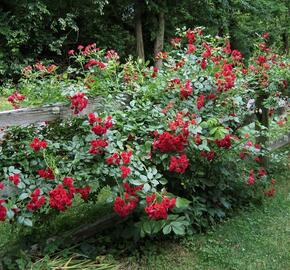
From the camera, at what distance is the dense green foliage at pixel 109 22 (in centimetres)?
1348

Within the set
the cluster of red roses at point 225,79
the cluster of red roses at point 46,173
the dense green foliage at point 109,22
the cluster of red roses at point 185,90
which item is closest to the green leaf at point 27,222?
the cluster of red roses at point 46,173

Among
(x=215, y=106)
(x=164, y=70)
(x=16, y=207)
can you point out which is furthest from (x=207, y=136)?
(x=16, y=207)

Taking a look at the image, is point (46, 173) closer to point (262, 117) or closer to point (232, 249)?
point (232, 249)

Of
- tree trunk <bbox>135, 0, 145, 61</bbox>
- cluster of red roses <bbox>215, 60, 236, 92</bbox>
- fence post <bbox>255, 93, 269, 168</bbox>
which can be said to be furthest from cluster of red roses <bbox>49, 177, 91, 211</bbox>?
tree trunk <bbox>135, 0, 145, 61</bbox>

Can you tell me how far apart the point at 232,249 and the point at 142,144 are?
115cm

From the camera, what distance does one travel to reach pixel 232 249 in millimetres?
3604

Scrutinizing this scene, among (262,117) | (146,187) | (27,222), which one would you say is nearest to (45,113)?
(27,222)

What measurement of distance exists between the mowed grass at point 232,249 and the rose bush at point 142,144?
18 centimetres

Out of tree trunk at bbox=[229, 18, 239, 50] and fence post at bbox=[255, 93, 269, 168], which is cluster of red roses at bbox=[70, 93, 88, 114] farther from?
tree trunk at bbox=[229, 18, 239, 50]

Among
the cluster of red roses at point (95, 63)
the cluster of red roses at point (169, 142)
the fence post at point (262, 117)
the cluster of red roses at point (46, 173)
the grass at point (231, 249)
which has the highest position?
the cluster of red roses at point (95, 63)

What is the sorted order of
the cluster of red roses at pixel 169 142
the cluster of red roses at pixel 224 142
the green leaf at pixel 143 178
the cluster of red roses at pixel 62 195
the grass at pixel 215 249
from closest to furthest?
the cluster of red roses at pixel 62 195
the green leaf at pixel 143 178
the cluster of red roses at pixel 169 142
the grass at pixel 215 249
the cluster of red roses at pixel 224 142

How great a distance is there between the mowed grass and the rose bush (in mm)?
179

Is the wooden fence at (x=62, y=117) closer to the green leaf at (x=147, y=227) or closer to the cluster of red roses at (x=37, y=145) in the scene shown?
the cluster of red roses at (x=37, y=145)

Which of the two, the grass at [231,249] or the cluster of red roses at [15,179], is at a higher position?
the cluster of red roses at [15,179]
